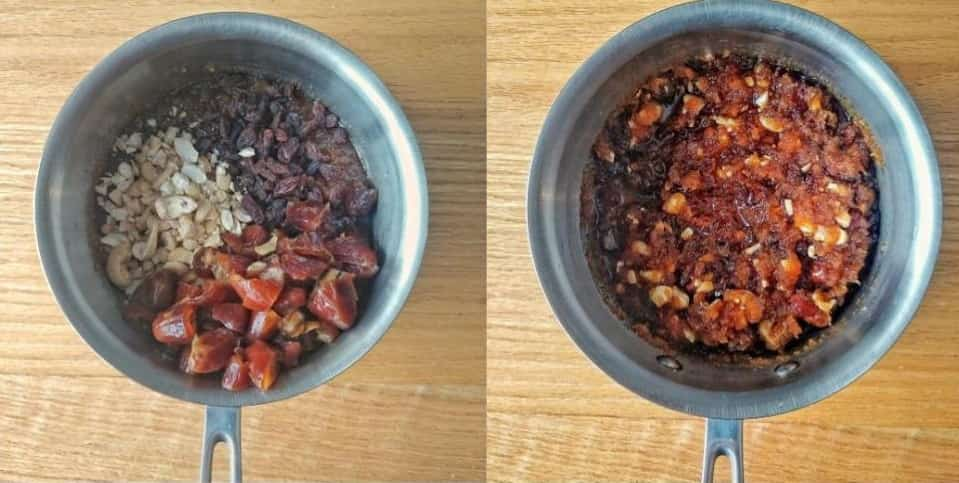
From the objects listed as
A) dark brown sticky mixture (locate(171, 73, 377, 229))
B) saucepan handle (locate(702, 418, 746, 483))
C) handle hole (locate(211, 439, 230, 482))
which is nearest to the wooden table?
handle hole (locate(211, 439, 230, 482))

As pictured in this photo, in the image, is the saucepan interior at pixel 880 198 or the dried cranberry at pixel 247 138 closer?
the saucepan interior at pixel 880 198

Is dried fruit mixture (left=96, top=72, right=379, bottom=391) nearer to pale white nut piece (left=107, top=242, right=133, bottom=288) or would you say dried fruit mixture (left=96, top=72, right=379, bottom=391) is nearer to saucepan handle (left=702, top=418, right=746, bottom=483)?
pale white nut piece (left=107, top=242, right=133, bottom=288)

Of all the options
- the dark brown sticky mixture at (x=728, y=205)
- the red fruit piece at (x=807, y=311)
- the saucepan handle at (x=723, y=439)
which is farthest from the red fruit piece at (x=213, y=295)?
the red fruit piece at (x=807, y=311)

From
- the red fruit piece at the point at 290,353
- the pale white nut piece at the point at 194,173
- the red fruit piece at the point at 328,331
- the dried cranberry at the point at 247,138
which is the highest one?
the dried cranberry at the point at 247,138

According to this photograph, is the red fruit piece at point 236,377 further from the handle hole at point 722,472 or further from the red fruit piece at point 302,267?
the handle hole at point 722,472

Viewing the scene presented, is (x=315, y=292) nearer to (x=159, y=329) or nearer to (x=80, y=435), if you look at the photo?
(x=159, y=329)

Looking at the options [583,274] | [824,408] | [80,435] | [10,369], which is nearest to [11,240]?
[10,369]
